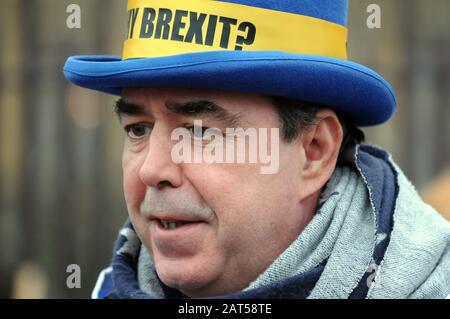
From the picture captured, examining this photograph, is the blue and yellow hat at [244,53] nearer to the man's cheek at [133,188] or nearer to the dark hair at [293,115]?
the dark hair at [293,115]

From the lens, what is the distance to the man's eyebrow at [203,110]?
2.37 meters

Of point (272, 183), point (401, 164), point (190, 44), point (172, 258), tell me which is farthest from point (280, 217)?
point (401, 164)

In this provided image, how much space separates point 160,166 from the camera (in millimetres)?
2355

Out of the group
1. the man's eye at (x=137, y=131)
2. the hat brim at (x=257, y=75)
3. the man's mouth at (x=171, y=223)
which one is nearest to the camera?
the hat brim at (x=257, y=75)

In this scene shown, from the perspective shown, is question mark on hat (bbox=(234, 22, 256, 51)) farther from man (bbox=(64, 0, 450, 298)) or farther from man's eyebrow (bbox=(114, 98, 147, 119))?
man's eyebrow (bbox=(114, 98, 147, 119))

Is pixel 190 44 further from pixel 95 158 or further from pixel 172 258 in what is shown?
pixel 95 158

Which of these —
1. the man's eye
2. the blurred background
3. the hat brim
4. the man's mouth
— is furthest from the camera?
the blurred background

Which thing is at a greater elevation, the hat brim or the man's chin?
the hat brim

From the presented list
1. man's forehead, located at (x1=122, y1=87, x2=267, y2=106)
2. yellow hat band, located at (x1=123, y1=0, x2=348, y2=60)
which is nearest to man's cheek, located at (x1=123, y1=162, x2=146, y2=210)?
man's forehead, located at (x1=122, y1=87, x2=267, y2=106)

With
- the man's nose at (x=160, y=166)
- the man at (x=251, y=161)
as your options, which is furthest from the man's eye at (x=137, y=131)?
the man's nose at (x=160, y=166)

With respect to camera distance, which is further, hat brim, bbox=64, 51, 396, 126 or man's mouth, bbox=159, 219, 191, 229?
man's mouth, bbox=159, 219, 191, 229

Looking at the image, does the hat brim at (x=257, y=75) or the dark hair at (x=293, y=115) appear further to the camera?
the dark hair at (x=293, y=115)

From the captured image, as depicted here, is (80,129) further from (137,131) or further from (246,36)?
(246,36)

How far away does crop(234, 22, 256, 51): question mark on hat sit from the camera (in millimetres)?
2379
